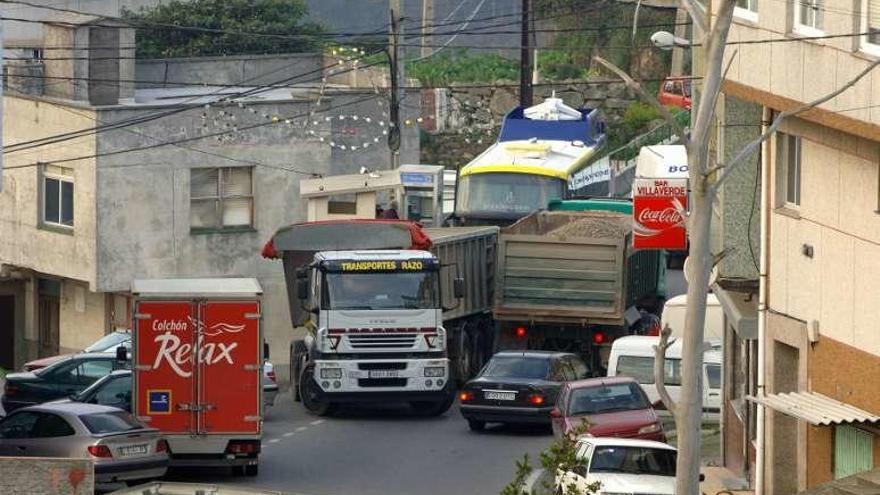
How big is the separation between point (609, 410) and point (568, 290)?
835cm

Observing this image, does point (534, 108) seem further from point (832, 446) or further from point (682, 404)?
point (682, 404)

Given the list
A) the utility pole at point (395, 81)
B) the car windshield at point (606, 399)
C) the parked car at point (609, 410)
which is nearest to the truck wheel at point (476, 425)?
the parked car at point (609, 410)

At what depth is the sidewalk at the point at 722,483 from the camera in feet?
86.3

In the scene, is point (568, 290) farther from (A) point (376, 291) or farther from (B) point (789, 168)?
(B) point (789, 168)

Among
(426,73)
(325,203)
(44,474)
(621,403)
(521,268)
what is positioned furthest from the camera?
(426,73)

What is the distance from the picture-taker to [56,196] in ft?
147

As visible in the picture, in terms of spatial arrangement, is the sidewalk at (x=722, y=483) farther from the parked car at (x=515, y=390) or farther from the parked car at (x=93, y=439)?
the parked car at (x=93, y=439)

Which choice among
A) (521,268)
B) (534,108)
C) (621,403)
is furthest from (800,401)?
(534,108)

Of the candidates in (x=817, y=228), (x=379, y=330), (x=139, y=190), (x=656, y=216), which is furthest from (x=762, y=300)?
(x=139, y=190)

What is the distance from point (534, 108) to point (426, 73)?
17118mm

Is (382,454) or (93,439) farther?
(382,454)

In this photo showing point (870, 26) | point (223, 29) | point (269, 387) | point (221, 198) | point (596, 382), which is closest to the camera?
point (870, 26)

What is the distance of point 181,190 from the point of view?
44.3m

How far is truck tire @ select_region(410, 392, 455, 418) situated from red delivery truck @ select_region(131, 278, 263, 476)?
706cm
